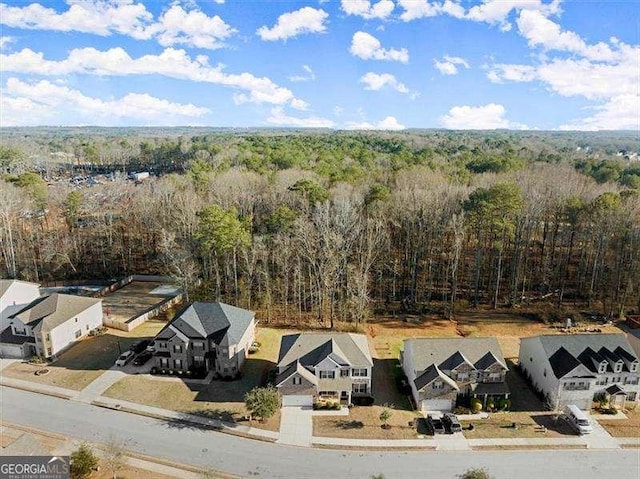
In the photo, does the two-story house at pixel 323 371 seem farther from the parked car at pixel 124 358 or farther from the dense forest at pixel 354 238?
the parked car at pixel 124 358

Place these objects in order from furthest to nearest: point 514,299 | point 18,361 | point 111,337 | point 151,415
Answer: point 514,299
point 111,337
point 18,361
point 151,415

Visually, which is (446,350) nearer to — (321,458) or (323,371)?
(323,371)

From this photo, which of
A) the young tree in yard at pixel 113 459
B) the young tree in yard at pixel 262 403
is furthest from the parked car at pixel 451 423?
the young tree in yard at pixel 113 459

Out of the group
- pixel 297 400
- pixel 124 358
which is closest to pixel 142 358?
pixel 124 358

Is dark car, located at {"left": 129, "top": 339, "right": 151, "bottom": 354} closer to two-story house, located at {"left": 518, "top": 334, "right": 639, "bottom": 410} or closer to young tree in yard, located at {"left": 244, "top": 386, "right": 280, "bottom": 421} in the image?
young tree in yard, located at {"left": 244, "top": 386, "right": 280, "bottom": 421}

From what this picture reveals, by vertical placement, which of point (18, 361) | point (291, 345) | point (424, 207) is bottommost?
point (18, 361)

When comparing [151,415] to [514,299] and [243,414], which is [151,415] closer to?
[243,414]

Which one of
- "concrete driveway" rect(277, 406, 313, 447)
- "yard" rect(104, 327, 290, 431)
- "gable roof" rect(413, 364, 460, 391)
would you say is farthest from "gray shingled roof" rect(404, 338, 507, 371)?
"yard" rect(104, 327, 290, 431)

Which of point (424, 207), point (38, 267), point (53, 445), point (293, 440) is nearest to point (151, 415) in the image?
point (53, 445)
